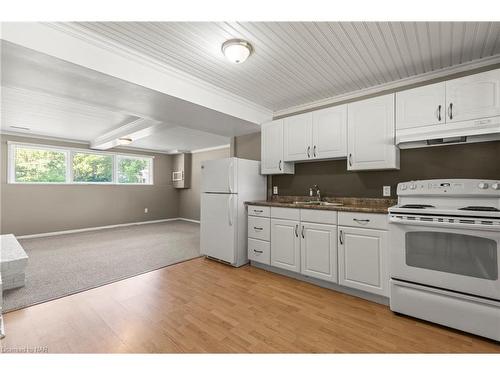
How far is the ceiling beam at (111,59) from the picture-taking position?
63.8 inches

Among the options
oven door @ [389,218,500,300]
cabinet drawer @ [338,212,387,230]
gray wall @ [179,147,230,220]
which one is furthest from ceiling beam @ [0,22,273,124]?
gray wall @ [179,147,230,220]

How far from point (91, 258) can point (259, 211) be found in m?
2.82

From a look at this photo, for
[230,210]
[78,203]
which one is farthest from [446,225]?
[78,203]

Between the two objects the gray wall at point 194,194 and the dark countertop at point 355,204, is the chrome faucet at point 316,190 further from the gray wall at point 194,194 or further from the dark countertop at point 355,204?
the gray wall at point 194,194

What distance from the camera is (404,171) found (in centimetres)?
257

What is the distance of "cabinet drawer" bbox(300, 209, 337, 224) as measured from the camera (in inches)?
98.0

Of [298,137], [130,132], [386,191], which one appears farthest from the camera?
[130,132]

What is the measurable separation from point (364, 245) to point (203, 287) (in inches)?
70.1

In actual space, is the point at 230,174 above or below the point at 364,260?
above

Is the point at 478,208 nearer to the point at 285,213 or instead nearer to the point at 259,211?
the point at 285,213

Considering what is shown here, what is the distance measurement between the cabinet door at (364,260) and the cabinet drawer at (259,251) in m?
0.96
